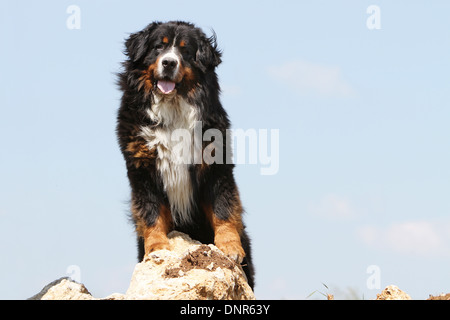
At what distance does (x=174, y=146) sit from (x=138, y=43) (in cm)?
122

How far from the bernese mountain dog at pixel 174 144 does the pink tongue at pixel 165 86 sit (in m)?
0.01

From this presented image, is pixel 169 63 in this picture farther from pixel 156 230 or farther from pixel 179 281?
pixel 179 281

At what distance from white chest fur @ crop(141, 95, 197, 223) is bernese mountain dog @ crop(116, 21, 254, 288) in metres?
0.01

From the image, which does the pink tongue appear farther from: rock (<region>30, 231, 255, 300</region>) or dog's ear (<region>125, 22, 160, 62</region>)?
rock (<region>30, 231, 255, 300</region>)

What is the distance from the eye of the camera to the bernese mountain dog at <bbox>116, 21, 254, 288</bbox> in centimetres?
634

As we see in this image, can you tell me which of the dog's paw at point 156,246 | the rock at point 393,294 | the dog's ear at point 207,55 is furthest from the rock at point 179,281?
the dog's ear at point 207,55

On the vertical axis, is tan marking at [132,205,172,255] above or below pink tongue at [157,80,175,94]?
below

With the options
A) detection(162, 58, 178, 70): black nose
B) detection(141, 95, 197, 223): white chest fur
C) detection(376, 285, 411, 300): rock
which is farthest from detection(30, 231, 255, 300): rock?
detection(162, 58, 178, 70): black nose
